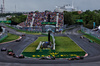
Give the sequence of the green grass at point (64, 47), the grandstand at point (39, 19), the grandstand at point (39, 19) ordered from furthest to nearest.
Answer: the grandstand at point (39, 19), the grandstand at point (39, 19), the green grass at point (64, 47)

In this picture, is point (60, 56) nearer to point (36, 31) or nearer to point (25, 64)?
point (25, 64)

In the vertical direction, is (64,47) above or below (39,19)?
below

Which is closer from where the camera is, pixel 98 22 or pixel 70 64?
pixel 70 64

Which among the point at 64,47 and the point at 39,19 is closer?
the point at 64,47

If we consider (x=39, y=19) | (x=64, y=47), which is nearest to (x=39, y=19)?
(x=39, y=19)

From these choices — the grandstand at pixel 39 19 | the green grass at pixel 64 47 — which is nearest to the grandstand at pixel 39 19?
the grandstand at pixel 39 19

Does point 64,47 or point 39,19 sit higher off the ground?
point 39,19

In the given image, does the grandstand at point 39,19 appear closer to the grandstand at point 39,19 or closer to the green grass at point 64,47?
the grandstand at point 39,19

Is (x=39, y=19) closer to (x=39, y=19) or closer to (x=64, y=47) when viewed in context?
(x=39, y=19)

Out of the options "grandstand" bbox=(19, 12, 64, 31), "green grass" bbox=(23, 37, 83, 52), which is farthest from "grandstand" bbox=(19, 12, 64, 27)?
"green grass" bbox=(23, 37, 83, 52)

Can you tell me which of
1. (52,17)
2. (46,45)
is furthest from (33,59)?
(52,17)

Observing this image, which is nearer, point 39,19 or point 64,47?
point 64,47
